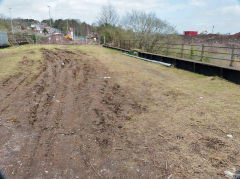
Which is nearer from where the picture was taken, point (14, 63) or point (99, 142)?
point (99, 142)

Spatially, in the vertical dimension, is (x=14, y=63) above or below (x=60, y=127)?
above

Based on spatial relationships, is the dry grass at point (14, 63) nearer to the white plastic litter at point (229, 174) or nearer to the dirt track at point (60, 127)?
the dirt track at point (60, 127)

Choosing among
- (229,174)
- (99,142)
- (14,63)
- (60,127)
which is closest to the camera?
(229,174)

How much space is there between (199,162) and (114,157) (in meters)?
1.19

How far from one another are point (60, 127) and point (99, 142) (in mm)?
912

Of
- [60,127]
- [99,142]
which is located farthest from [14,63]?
[99,142]

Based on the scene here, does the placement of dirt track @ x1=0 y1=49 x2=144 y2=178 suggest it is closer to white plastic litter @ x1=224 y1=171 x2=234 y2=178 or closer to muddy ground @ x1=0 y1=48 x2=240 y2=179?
muddy ground @ x1=0 y1=48 x2=240 y2=179

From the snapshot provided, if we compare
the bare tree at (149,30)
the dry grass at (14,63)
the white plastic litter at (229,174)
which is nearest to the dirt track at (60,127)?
the white plastic litter at (229,174)

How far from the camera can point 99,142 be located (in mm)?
3092

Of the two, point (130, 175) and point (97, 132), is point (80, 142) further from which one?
point (130, 175)

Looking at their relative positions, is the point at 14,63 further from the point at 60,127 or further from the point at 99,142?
the point at 99,142

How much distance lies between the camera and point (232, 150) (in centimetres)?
284

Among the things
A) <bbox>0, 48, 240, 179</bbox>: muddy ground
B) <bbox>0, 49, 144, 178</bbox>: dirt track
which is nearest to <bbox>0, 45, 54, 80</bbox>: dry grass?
<bbox>0, 49, 144, 178</bbox>: dirt track

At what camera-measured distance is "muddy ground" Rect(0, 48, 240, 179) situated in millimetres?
2473
